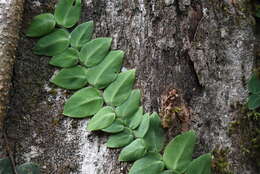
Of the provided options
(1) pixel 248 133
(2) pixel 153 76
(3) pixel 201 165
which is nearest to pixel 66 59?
(2) pixel 153 76

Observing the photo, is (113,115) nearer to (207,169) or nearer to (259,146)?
(207,169)

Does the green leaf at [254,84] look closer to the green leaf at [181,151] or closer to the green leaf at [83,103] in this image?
the green leaf at [181,151]

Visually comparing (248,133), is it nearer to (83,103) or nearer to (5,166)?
(83,103)

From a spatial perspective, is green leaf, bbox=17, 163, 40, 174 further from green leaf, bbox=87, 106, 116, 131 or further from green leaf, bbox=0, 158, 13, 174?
green leaf, bbox=87, 106, 116, 131

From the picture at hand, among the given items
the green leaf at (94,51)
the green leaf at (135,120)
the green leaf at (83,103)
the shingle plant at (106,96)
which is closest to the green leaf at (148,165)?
the shingle plant at (106,96)

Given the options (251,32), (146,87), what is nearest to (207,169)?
(146,87)
